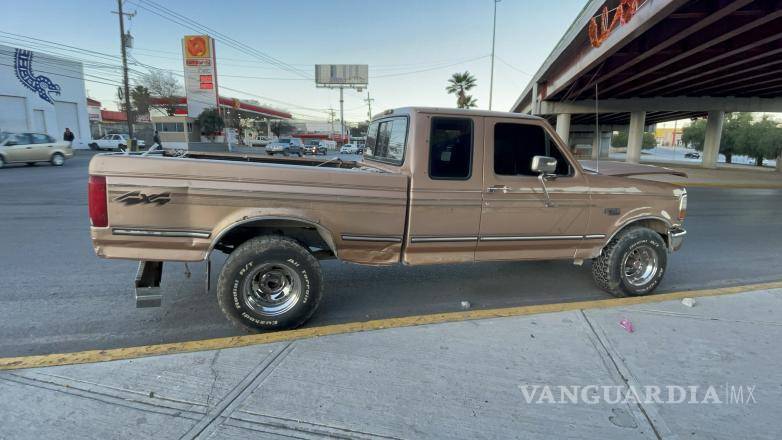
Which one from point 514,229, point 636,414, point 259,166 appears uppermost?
point 259,166

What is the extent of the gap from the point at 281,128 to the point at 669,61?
296 feet

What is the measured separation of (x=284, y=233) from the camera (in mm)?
3727

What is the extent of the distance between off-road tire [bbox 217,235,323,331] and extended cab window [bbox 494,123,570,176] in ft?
6.36

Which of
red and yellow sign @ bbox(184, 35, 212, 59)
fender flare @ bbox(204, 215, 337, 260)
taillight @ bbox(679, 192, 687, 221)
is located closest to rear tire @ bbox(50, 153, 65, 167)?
fender flare @ bbox(204, 215, 337, 260)

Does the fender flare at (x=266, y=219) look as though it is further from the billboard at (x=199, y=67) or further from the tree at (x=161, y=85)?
the tree at (x=161, y=85)

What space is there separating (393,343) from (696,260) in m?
5.22

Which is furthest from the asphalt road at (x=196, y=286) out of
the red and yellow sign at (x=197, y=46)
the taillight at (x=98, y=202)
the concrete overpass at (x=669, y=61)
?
the red and yellow sign at (x=197, y=46)

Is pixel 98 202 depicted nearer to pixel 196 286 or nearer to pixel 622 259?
pixel 196 286

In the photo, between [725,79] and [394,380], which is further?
[725,79]

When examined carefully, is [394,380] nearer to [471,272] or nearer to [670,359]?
[670,359]

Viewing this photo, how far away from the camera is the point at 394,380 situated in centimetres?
288

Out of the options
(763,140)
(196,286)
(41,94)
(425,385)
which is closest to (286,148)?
(41,94)

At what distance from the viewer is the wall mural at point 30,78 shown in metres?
28.7

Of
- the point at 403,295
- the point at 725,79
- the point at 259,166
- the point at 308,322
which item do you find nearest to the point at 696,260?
the point at 403,295
